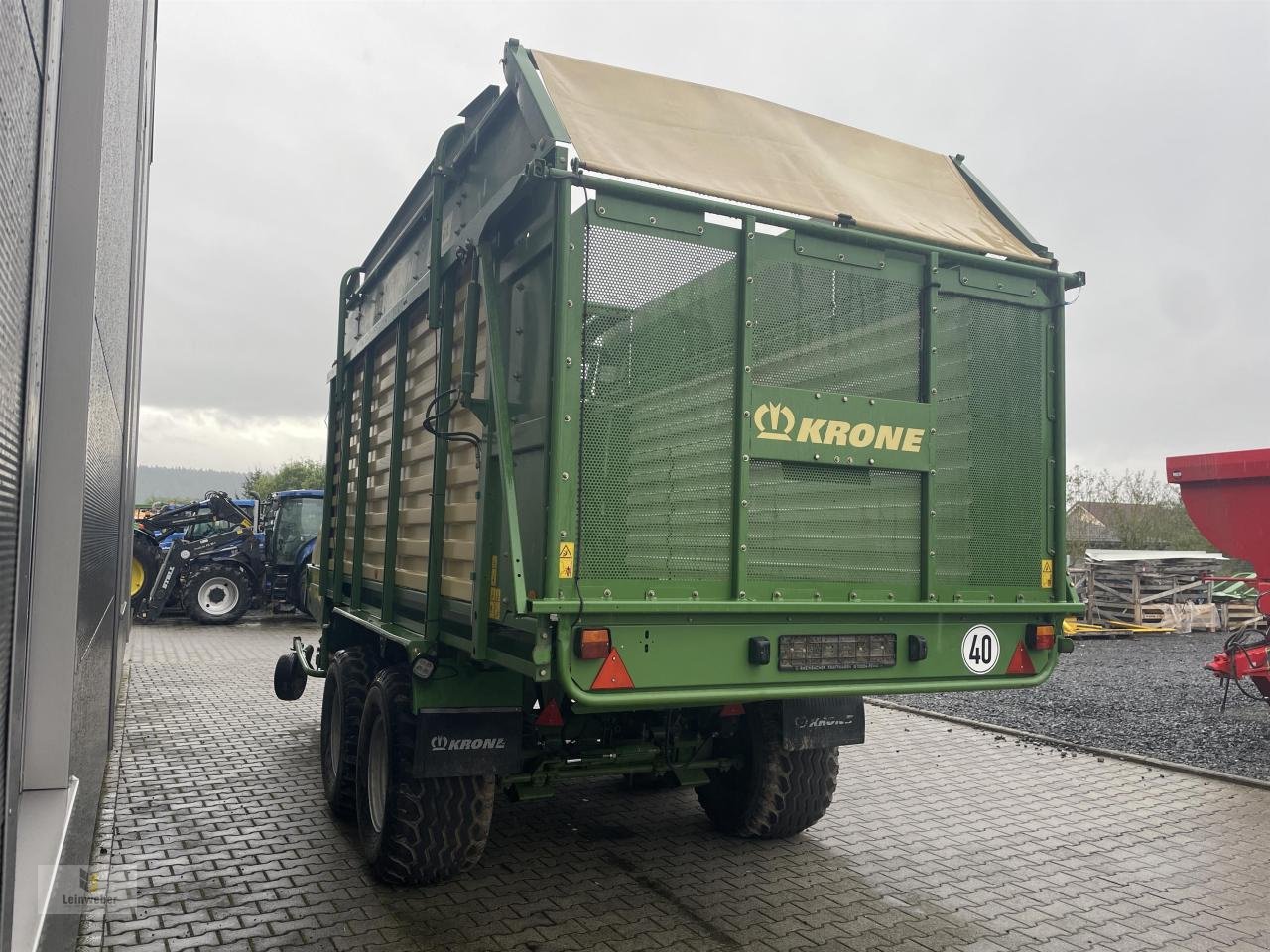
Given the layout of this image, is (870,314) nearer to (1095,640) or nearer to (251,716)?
(251,716)

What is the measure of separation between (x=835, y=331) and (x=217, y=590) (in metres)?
15.0

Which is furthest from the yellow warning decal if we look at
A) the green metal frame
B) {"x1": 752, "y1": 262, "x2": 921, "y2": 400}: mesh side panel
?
{"x1": 752, "y1": 262, "x2": 921, "y2": 400}: mesh side panel

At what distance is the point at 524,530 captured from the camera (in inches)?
142

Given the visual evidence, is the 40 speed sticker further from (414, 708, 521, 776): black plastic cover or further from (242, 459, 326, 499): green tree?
(242, 459, 326, 499): green tree

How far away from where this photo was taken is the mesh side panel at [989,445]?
4184mm

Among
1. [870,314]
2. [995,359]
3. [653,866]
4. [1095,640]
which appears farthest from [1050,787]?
[1095,640]

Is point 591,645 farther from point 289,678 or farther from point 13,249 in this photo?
point 289,678

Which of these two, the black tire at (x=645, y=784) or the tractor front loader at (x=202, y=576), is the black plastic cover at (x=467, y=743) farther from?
the tractor front loader at (x=202, y=576)

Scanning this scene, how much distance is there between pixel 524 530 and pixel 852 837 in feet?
9.64

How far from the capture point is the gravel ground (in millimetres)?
7906

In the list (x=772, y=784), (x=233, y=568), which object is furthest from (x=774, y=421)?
(x=233, y=568)

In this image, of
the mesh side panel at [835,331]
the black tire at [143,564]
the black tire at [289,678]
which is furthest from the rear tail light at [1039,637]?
the black tire at [143,564]

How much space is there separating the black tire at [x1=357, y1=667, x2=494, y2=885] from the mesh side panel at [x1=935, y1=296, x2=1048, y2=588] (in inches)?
88.0

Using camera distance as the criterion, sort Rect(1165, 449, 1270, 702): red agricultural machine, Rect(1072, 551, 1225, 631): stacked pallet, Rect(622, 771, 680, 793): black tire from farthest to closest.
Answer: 1. Rect(1072, 551, 1225, 631): stacked pallet
2. Rect(1165, 449, 1270, 702): red agricultural machine
3. Rect(622, 771, 680, 793): black tire
